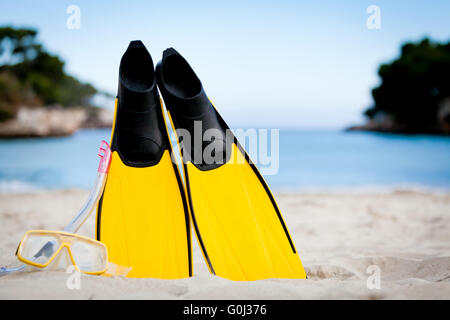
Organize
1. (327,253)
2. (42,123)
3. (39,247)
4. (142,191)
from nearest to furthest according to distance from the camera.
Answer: (39,247) < (142,191) < (327,253) < (42,123)

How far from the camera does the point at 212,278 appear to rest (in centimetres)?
146

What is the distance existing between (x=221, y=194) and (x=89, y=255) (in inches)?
29.3

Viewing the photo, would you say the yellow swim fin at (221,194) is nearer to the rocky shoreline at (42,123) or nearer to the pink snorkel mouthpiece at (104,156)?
the pink snorkel mouthpiece at (104,156)

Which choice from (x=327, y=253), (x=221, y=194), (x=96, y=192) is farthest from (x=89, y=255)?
(x=327, y=253)

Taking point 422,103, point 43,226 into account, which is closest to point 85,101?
point 422,103

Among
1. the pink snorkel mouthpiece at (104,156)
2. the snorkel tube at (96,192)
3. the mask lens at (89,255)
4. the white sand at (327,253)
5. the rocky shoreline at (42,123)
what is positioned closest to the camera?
the white sand at (327,253)

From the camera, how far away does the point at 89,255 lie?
1.39m

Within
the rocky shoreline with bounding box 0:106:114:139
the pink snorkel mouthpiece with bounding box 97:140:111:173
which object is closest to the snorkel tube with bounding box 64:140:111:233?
the pink snorkel mouthpiece with bounding box 97:140:111:173

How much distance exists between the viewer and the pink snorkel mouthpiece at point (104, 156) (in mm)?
1675

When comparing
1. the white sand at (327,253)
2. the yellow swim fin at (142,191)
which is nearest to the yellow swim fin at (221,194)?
the yellow swim fin at (142,191)

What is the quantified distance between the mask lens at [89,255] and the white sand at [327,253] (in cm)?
6

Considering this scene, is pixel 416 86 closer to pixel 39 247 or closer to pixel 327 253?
pixel 327 253
